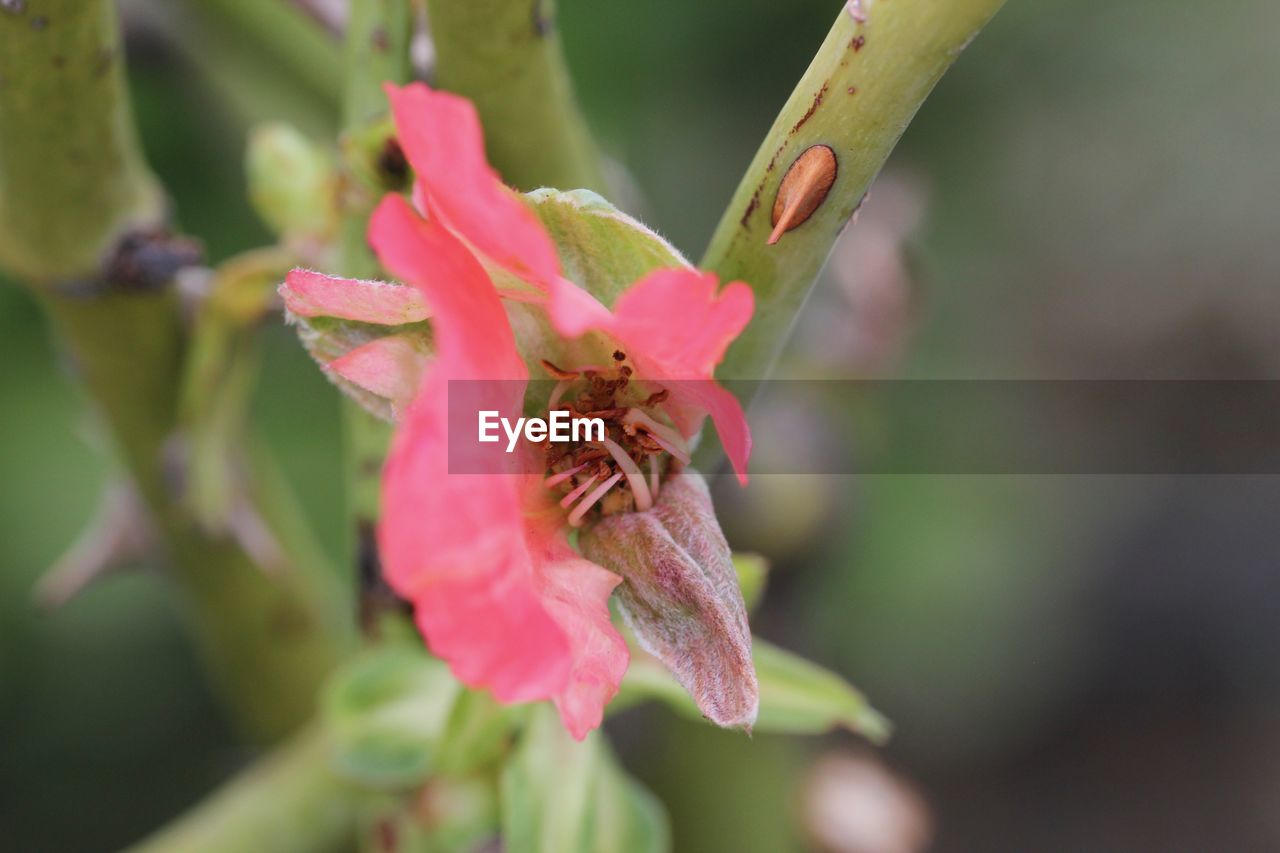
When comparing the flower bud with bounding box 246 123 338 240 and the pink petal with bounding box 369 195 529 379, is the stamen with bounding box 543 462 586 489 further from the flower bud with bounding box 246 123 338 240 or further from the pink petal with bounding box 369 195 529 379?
the flower bud with bounding box 246 123 338 240

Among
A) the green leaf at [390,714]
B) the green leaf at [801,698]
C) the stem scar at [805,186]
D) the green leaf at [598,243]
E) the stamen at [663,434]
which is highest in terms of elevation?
the stem scar at [805,186]

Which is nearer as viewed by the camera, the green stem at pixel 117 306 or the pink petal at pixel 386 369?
the pink petal at pixel 386 369

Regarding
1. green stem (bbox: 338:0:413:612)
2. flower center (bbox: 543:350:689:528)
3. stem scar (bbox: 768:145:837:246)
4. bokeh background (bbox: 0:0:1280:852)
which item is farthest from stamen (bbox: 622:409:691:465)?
bokeh background (bbox: 0:0:1280:852)

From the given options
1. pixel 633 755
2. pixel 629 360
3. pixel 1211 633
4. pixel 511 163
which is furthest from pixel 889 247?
pixel 1211 633

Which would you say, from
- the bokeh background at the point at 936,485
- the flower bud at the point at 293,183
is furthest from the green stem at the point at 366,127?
the bokeh background at the point at 936,485

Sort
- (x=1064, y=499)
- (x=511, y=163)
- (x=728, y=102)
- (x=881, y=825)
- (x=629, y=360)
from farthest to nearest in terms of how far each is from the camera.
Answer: (x=1064, y=499)
(x=728, y=102)
(x=881, y=825)
(x=511, y=163)
(x=629, y=360)

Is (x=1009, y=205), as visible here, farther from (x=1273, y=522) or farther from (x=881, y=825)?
(x=881, y=825)

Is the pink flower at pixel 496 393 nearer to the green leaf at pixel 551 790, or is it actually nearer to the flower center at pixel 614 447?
the flower center at pixel 614 447
